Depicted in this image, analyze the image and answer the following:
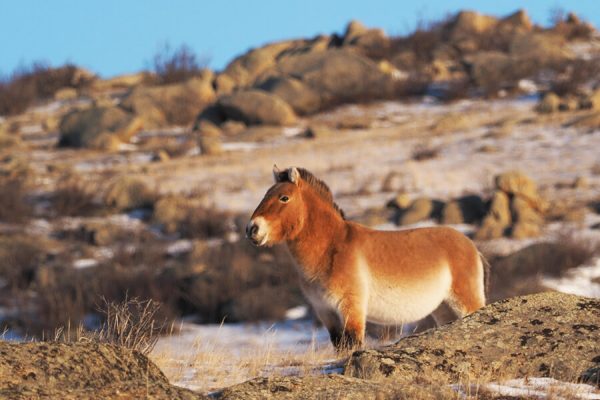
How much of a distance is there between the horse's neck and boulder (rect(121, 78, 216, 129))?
29.1m

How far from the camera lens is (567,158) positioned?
966 inches

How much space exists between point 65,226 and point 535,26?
1324 inches

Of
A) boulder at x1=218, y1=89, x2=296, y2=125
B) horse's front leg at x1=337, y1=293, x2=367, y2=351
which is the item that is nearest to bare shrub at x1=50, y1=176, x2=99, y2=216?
boulder at x1=218, y1=89, x2=296, y2=125

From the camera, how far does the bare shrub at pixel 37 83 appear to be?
42.3 m

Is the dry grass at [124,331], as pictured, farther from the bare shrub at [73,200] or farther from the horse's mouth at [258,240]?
the bare shrub at [73,200]

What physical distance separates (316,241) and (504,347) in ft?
8.54

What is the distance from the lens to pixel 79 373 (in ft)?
13.7

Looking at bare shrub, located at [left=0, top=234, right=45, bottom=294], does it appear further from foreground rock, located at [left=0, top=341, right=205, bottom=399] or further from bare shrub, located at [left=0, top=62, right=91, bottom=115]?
bare shrub, located at [left=0, top=62, right=91, bottom=115]

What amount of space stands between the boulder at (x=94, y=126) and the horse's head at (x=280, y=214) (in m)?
25.5

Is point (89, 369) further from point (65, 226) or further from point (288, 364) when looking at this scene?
point (65, 226)

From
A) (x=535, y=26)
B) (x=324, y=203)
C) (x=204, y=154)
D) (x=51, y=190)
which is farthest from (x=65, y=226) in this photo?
(x=535, y=26)

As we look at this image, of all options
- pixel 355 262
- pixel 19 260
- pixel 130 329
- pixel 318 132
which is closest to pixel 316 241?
pixel 355 262

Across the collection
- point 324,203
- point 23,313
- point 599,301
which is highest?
point 324,203

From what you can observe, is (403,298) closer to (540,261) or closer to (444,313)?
(444,313)
